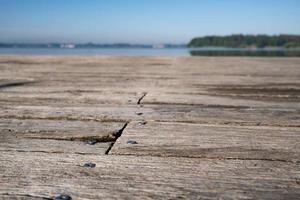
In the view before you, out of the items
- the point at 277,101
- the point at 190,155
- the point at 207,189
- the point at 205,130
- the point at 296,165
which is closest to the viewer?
the point at 207,189

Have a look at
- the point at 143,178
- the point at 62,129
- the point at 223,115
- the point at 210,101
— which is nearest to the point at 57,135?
the point at 62,129

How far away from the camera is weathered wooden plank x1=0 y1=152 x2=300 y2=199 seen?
38.5 inches

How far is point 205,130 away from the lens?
1.63 metres

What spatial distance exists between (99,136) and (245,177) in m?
0.67

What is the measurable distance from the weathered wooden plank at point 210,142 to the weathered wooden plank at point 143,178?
8 centimetres

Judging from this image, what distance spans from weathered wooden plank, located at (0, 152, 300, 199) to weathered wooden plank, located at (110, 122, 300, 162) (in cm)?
8

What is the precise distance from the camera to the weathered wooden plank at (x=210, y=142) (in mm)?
1304

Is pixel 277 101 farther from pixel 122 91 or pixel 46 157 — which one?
pixel 46 157

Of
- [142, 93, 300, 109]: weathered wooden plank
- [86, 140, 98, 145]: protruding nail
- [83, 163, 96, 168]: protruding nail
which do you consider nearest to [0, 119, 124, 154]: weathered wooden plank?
[86, 140, 98, 145]: protruding nail

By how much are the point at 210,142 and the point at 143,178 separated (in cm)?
44

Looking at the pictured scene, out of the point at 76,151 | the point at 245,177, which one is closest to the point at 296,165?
the point at 245,177

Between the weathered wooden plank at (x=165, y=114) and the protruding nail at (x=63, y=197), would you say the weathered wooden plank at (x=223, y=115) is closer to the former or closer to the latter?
the weathered wooden plank at (x=165, y=114)

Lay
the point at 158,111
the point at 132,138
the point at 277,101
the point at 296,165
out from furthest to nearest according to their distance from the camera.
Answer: the point at 277,101, the point at 158,111, the point at 132,138, the point at 296,165

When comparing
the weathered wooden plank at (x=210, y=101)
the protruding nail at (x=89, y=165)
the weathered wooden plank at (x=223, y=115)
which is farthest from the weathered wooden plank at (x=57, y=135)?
the weathered wooden plank at (x=210, y=101)
